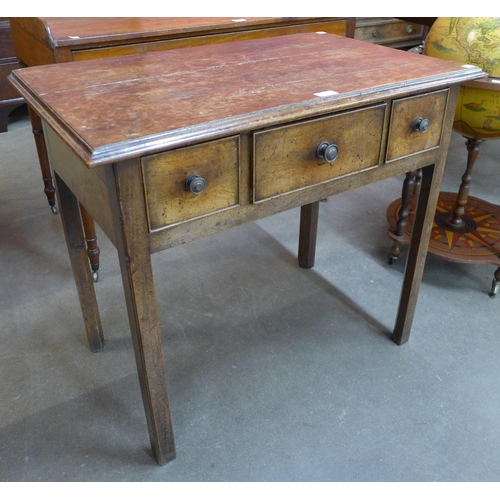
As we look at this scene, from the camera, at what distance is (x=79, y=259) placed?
170 cm

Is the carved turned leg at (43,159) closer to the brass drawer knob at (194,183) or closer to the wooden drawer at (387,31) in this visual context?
the brass drawer knob at (194,183)

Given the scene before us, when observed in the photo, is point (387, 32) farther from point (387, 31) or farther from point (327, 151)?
point (327, 151)

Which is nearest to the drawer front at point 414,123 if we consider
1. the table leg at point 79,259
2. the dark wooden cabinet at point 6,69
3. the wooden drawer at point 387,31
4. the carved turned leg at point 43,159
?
the table leg at point 79,259

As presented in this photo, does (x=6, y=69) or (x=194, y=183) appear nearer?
(x=194, y=183)

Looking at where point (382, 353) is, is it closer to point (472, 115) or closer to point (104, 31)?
point (472, 115)

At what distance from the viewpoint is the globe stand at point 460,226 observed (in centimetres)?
217

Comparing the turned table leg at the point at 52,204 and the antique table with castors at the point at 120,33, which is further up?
the antique table with castors at the point at 120,33

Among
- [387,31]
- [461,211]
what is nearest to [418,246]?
[461,211]

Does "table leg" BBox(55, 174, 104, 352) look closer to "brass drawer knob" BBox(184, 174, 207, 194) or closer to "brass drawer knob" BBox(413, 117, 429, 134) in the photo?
"brass drawer knob" BBox(184, 174, 207, 194)

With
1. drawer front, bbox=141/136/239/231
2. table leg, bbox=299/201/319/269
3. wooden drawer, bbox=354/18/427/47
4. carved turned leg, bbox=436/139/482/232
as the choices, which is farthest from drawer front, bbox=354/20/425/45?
drawer front, bbox=141/136/239/231

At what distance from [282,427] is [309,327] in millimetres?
493

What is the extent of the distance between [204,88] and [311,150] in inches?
12.0

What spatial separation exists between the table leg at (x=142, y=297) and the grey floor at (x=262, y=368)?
161 millimetres

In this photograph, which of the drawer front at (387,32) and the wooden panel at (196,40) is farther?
the drawer front at (387,32)
